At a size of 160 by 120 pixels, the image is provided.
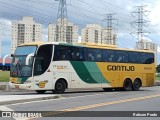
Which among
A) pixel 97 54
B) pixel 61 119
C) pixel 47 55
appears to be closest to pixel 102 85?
pixel 97 54

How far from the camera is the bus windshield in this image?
25.1 m

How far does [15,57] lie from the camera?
2595 cm

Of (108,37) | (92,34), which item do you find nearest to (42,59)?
(108,37)

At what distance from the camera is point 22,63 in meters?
25.4

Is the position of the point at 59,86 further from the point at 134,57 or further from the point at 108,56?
the point at 134,57

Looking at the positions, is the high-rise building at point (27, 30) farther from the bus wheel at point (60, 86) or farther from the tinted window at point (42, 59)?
the tinted window at point (42, 59)

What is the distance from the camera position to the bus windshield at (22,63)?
25.1 m

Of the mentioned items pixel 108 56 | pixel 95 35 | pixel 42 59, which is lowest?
pixel 42 59

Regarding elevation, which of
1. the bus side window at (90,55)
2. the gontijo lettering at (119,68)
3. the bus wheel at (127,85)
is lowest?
the bus wheel at (127,85)

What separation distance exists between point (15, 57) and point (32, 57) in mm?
1507

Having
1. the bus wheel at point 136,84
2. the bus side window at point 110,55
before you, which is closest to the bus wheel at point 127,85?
the bus wheel at point 136,84

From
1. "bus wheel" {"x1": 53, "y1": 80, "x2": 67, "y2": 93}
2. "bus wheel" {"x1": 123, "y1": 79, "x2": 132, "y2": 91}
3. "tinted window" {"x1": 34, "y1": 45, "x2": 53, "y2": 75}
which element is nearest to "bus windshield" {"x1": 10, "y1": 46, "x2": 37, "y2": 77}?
"tinted window" {"x1": 34, "y1": 45, "x2": 53, "y2": 75}

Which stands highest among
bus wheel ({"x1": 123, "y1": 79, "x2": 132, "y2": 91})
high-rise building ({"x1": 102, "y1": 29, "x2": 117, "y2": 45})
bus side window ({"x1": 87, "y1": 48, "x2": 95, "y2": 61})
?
high-rise building ({"x1": 102, "y1": 29, "x2": 117, "y2": 45})

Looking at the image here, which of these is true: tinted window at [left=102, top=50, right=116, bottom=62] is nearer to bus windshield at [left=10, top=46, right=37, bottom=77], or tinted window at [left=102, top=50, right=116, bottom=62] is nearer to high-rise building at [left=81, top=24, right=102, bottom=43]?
bus windshield at [left=10, top=46, right=37, bottom=77]
